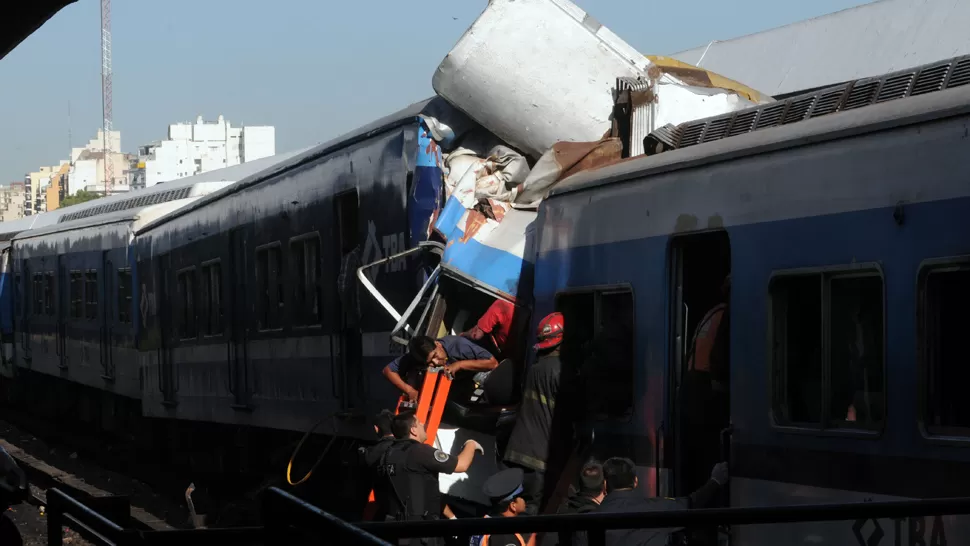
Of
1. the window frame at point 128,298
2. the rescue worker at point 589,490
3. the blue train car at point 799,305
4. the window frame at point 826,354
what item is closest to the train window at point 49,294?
the window frame at point 128,298

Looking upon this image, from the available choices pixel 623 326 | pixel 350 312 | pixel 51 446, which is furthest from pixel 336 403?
pixel 51 446

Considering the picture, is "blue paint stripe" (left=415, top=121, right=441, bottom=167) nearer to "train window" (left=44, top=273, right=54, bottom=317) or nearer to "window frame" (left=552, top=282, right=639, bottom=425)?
"window frame" (left=552, top=282, right=639, bottom=425)

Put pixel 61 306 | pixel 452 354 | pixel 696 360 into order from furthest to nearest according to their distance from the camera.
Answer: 1. pixel 61 306
2. pixel 452 354
3. pixel 696 360

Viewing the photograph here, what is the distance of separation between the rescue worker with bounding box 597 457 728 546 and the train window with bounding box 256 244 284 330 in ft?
24.2

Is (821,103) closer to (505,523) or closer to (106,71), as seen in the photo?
(505,523)

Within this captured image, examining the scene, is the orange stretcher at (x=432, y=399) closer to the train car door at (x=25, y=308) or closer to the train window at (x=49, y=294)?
the train window at (x=49, y=294)

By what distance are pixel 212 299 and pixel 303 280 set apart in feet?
13.0

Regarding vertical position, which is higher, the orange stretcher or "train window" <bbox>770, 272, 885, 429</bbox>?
"train window" <bbox>770, 272, 885, 429</bbox>

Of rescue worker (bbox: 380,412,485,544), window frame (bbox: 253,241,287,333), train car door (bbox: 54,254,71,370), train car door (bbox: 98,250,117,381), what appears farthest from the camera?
train car door (bbox: 54,254,71,370)

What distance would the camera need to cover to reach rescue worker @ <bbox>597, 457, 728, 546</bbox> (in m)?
6.07

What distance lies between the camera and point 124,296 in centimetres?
2214

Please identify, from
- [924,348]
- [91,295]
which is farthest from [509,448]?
[91,295]

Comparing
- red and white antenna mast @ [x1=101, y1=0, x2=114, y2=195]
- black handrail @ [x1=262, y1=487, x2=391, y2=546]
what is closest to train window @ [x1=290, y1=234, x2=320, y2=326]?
black handrail @ [x1=262, y1=487, x2=391, y2=546]

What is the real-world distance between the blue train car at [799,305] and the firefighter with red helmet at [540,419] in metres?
A: 0.17
